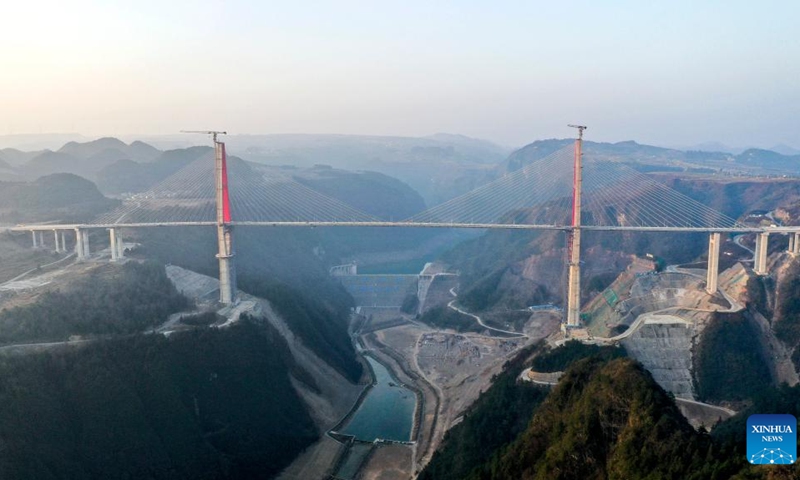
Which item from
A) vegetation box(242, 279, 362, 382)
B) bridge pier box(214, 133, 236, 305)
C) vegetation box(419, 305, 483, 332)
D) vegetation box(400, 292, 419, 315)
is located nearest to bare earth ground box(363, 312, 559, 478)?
vegetation box(419, 305, 483, 332)

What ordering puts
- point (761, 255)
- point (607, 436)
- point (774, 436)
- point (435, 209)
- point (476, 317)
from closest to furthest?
point (774, 436), point (607, 436), point (761, 255), point (476, 317), point (435, 209)

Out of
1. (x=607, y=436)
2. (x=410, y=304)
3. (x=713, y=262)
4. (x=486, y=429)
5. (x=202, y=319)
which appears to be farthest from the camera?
(x=410, y=304)

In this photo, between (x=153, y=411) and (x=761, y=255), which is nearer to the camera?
(x=153, y=411)

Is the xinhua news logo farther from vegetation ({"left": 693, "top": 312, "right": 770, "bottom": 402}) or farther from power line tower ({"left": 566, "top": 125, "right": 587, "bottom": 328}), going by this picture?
power line tower ({"left": 566, "top": 125, "right": 587, "bottom": 328})

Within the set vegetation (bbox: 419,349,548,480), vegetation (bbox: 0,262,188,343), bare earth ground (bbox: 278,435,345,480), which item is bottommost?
bare earth ground (bbox: 278,435,345,480)

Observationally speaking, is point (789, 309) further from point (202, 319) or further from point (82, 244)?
point (82, 244)

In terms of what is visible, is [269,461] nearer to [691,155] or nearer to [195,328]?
[195,328]

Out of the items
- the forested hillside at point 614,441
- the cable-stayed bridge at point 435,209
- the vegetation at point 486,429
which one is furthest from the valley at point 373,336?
the cable-stayed bridge at point 435,209

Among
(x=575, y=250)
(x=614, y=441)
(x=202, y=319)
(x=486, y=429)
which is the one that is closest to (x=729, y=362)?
(x=575, y=250)

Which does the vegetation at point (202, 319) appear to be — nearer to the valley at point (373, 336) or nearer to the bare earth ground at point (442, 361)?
the valley at point (373, 336)
